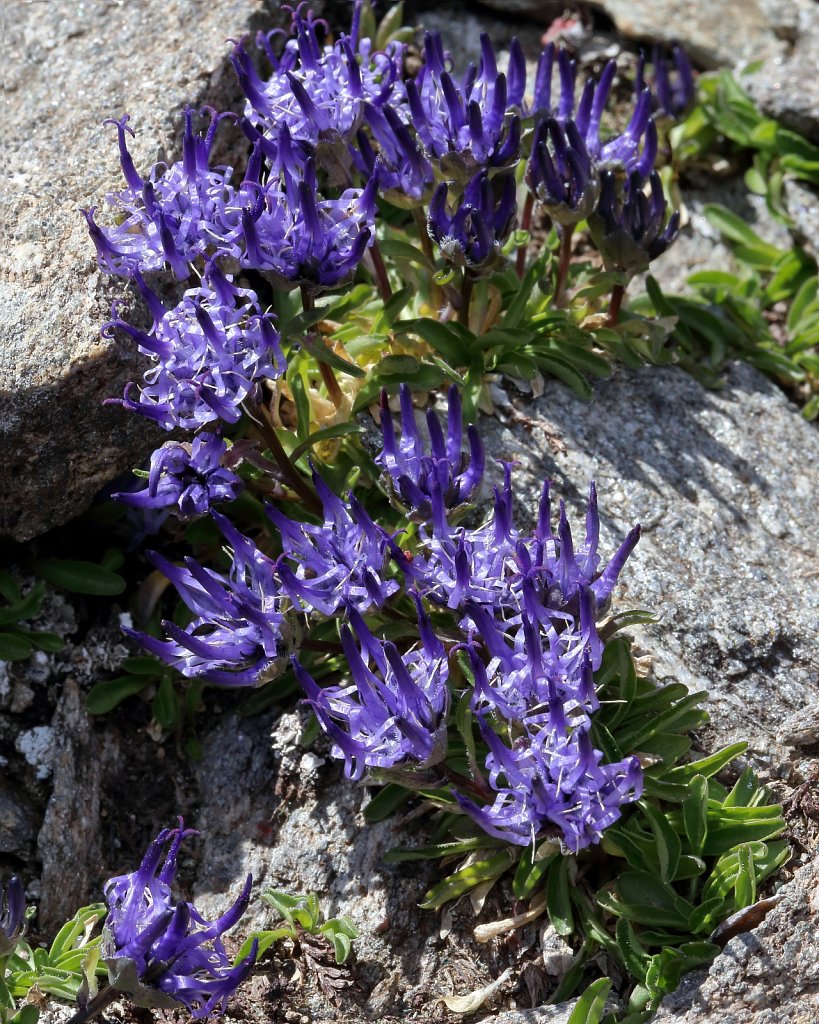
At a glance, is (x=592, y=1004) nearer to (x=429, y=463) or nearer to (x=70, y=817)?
(x=429, y=463)

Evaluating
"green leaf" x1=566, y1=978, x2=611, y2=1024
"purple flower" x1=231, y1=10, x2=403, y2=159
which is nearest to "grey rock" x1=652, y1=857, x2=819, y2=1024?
"green leaf" x1=566, y1=978, x2=611, y2=1024

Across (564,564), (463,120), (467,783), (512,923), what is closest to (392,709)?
(467,783)

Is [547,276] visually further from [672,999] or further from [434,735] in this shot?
[672,999]

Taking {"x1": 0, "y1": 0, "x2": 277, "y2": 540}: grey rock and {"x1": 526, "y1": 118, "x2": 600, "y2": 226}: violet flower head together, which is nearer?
{"x1": 0, "y1": 0, "x2": 277, "y2": 540}: grey rock

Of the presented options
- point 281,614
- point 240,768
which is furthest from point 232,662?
point 240,768

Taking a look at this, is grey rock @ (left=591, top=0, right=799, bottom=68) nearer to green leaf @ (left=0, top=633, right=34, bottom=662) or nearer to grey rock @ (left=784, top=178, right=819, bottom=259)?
grey rock @ (left=784, top=178, right=819, bottom=259)

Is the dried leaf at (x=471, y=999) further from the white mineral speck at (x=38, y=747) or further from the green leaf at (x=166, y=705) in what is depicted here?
the white mineral speck at (x=38, y=747)

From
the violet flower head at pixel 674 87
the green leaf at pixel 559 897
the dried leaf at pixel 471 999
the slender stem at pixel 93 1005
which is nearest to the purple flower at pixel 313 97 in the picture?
the violet flower head at pixel 674 87
